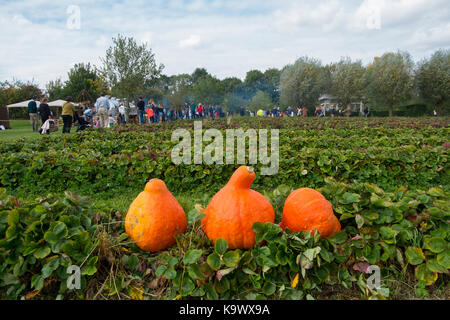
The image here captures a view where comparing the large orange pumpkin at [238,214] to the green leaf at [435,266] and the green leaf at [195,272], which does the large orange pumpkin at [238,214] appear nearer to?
the green leaf at [195,272]

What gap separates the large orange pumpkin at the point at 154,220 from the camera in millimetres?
2385

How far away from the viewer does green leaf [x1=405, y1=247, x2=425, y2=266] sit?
2.29 m

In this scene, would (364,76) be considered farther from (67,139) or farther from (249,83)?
(249,83)

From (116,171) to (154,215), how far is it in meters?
4.16

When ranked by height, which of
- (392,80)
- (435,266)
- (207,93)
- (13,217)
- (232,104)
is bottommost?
(435,266)

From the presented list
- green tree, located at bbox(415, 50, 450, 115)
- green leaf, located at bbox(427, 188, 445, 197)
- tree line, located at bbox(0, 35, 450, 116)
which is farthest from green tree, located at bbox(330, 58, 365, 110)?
green leaf, located at bbox(427, 188, 445, 197)

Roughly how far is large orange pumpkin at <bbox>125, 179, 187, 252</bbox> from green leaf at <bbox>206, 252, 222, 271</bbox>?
1.44 feet

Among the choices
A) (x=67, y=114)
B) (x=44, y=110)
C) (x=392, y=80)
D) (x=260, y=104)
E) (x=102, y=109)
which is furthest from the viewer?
(x=260, y=104)

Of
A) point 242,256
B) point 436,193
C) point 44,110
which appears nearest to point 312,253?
point 242,256

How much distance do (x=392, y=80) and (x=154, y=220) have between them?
1610 inches

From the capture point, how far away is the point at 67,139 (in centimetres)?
996

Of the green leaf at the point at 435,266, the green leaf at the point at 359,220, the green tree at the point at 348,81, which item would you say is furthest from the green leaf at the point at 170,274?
the green tree at the point at 348,81

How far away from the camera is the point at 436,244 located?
2.25m

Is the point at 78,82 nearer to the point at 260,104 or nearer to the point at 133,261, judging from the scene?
the point at 260,104
